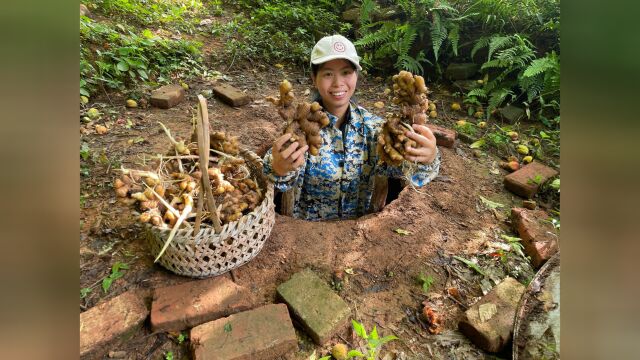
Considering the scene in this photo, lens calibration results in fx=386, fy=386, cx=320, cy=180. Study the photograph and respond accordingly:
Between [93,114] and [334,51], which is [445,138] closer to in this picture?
[334,51]

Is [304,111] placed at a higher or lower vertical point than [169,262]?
higher

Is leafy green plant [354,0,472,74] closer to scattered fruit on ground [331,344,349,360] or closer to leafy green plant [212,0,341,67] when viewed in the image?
leafy green plant [212,0,341,67]

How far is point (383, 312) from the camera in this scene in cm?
209

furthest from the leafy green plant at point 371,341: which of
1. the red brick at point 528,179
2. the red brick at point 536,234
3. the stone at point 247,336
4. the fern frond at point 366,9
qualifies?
the fern frond at point 366,9

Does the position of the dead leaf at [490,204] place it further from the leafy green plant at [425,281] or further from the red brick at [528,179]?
the leafy green plant at [425,281]

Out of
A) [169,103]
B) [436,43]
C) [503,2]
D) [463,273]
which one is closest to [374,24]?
[436,43]

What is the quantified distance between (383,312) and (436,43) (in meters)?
3.86

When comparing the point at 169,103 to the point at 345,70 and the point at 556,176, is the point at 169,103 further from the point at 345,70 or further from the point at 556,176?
the point at 556,176

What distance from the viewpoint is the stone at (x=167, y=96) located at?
4121 millimetres

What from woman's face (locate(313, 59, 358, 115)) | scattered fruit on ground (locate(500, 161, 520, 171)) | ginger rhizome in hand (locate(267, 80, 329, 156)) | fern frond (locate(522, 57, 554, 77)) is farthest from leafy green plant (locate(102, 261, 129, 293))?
fern frond (locate(522, 57, 554, 77))

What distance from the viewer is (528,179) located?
3219 millimetres

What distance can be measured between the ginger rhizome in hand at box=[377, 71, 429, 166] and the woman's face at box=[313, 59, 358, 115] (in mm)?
377

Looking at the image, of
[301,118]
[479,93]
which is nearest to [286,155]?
[301,118]

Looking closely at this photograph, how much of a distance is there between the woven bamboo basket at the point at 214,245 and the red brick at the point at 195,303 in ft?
Answer: 0.29
